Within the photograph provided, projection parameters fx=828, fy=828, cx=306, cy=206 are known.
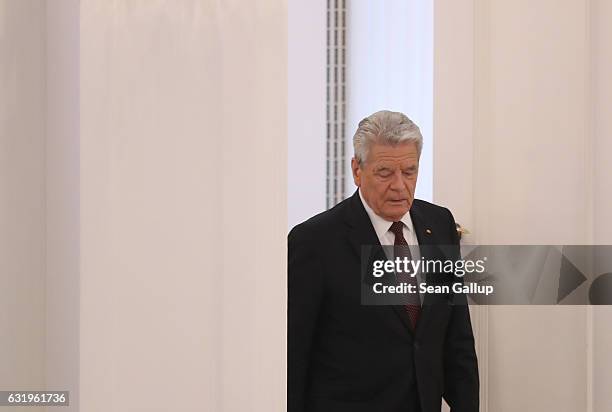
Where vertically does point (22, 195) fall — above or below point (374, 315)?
above

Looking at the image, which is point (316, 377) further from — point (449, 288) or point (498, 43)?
point (498, 43)

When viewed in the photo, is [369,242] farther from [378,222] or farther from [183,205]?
[183,205]

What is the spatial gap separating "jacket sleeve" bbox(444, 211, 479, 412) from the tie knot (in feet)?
0.78

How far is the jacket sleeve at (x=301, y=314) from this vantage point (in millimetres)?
1852

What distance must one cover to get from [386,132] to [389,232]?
25 centimetres

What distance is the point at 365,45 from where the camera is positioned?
235cm

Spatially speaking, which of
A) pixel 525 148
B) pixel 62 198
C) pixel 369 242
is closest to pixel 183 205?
pixel 62 198

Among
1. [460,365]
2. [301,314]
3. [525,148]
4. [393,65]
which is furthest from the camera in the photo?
[393,65]

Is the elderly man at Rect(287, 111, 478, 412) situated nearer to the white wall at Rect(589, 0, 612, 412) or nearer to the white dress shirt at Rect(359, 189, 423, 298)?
the white dress shirt at Rect(359, 189, 423, 298)

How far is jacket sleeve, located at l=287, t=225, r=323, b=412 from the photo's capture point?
185 cm

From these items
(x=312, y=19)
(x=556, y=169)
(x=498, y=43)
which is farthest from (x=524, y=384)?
(x=312, y=19)

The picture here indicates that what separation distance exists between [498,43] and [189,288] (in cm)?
180

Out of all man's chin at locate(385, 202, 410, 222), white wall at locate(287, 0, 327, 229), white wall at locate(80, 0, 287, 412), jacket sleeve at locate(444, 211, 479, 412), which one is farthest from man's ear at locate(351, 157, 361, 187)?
white wall at locate(80, 0, 287, 412)

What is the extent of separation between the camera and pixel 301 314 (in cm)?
→ 188
